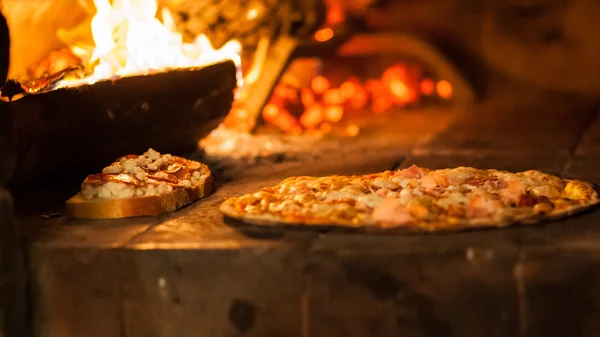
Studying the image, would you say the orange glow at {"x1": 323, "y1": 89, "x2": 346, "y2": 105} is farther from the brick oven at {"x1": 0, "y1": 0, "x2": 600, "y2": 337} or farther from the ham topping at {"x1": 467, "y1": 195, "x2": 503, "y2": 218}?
the ham topping at {"x1": 467, "y1": 195, "x2": 503, "y2": 218}

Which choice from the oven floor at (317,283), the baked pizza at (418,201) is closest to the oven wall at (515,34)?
the baked pizza at (418,201)

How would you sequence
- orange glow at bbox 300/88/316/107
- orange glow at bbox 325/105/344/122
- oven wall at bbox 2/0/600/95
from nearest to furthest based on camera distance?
1. orange glow at bbox 325/105/344/122
2. orange glow at bbox 300/88/316/107
3. oven wall at bbox 2/0/600/95

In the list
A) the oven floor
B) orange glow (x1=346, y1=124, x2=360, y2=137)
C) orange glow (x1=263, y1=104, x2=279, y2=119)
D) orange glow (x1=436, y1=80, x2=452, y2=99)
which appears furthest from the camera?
orange glow (x1=436, y1=80, x2=452, y2=99)

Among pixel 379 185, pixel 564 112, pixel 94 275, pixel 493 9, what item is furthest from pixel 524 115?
pixel 94 275

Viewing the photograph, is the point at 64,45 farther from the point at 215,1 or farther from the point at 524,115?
the point at 524,115

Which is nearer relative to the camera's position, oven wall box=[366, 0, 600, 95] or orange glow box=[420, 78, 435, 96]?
oven wall box=[366, 0, 600, 95]

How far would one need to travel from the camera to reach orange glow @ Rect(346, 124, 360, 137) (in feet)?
13.5

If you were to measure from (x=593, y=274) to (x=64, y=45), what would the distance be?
2.84 meters

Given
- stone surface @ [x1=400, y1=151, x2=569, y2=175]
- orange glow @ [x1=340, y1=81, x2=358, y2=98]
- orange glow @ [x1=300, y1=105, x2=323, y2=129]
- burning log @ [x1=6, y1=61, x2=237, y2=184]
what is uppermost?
orange glow @ [x1=340, y1=81, x2=358, y2=98]

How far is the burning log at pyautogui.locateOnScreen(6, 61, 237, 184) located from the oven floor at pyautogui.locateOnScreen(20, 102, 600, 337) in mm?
564

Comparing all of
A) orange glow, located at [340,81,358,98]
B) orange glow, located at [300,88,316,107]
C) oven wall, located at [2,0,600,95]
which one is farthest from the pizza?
orange glow, located at [340,81,358,98]

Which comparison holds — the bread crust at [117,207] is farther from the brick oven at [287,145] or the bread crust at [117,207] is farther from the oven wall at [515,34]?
the oven wall at [515,34]

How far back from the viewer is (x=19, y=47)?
11.1 ft

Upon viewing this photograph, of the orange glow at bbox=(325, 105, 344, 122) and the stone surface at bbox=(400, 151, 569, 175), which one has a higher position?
the orange glow at bbox=(325, 105, 344, 122)
